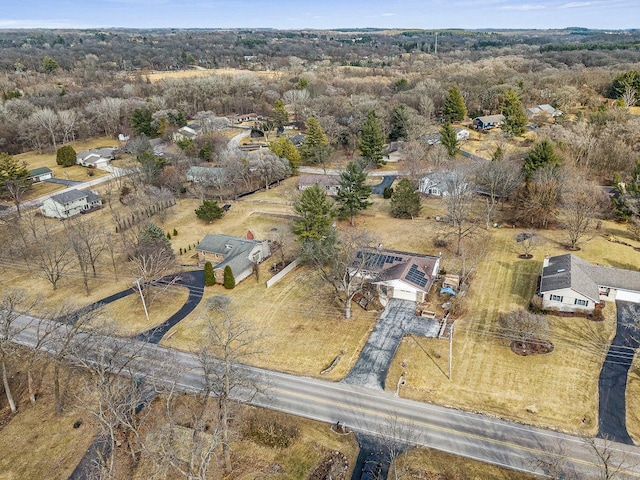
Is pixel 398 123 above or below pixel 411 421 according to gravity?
above

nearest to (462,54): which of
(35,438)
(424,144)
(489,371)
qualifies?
(424,144)

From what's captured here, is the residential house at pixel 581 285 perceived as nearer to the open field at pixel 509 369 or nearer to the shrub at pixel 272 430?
the open field at pixel 509 369

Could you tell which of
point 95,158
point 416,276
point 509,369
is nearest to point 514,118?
point 416,276

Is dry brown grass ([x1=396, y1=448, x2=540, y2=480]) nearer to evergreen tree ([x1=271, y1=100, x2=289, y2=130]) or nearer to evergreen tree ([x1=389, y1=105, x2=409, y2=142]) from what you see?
evergreen tree ([x1=389, y1=105, x2=409, y2=142])

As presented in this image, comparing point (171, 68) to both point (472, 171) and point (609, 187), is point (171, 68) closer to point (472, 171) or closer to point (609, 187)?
point (472, 171)

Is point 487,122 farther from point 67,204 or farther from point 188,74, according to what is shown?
point 188,74

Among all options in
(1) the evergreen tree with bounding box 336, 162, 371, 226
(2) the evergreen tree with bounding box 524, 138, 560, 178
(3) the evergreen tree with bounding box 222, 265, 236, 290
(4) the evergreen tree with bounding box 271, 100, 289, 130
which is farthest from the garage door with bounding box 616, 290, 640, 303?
(4) the evergreen tree with bounding box 271, 100, 289, 130
